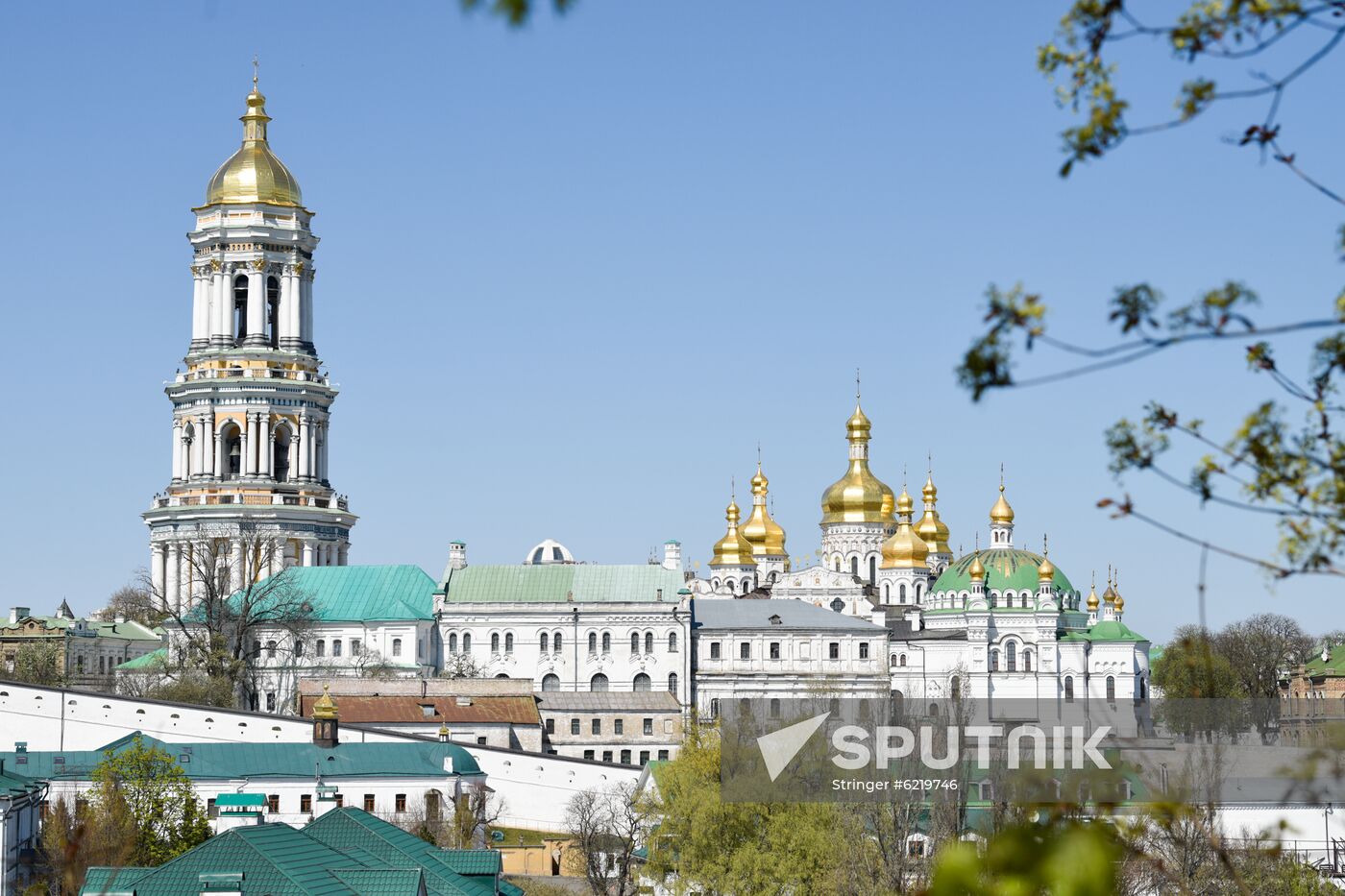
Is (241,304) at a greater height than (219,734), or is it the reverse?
(241,304)

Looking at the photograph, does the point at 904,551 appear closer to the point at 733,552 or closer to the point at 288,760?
the point at 733,552

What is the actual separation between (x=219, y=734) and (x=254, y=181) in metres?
43.5

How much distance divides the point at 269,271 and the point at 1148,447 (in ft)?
336

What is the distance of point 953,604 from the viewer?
109250mm

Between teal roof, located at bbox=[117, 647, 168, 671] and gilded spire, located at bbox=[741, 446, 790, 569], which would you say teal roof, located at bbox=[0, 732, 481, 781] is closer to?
teal roof, located at bbox=[117, 647, 168, 671]

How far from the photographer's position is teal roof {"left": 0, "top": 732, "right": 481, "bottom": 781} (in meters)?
64.6

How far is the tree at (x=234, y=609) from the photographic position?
297 feet

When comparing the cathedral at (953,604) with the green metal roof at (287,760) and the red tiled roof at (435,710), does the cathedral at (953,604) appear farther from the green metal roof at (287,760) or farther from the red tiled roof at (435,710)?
the green metal roof at (287,760)

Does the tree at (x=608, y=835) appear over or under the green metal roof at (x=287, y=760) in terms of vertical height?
under

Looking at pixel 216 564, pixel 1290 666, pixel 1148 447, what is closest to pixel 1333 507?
pixel 1148 447

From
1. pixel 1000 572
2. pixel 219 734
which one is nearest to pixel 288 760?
pixel 219 734

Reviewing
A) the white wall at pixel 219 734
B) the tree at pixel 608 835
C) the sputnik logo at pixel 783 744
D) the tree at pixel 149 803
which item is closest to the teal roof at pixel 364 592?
the white wall at pixel 219 734

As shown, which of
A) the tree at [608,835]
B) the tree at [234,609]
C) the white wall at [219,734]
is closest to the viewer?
the tree at [608,835]

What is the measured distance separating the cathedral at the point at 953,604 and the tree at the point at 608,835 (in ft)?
109
